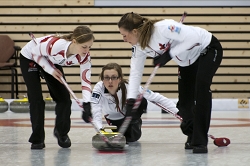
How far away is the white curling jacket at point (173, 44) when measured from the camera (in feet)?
10.5

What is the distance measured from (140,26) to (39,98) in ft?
3.09

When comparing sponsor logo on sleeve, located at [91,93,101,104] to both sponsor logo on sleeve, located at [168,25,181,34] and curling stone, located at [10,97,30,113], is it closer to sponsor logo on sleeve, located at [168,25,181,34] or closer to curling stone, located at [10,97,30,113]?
sponsor logo on sleeve, located at [168,25,181,34]

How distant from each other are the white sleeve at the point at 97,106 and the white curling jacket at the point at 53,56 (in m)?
0.20

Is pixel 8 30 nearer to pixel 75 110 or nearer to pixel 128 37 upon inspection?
pixel 75 110

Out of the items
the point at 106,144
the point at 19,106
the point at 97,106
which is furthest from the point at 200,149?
the point at 19,106

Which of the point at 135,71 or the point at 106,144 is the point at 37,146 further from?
the point at 135,71

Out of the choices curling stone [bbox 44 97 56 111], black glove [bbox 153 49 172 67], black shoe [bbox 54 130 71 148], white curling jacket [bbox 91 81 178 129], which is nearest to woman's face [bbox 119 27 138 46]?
black glove [bbox 153 49 172 67]

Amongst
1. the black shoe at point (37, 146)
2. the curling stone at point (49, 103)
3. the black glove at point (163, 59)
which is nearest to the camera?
the black glove at point (163, 59)

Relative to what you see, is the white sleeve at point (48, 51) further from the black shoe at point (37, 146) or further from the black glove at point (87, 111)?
the black shoe at point (37, 146)

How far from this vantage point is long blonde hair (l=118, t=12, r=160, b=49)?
10.5 feet

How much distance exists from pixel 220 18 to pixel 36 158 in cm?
655

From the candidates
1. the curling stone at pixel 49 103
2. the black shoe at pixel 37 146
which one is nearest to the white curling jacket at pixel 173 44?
the black shoe at pixel 37 146

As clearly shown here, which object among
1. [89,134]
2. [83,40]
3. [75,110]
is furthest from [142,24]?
[75,110]

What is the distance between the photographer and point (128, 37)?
3.26 meters
